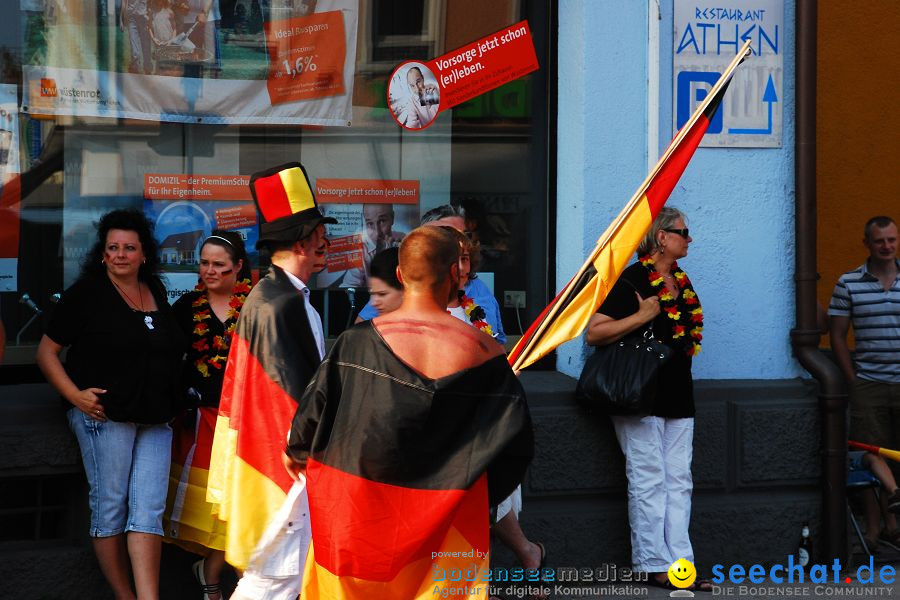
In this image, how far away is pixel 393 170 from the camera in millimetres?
7039

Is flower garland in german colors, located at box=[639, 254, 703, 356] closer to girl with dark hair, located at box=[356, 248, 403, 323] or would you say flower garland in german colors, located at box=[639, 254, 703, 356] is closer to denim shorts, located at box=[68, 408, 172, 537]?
girl with dark hair, located at box=[356, 248, 403, 323]

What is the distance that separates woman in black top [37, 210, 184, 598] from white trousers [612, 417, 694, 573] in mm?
2382

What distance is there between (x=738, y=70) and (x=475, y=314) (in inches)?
94.2

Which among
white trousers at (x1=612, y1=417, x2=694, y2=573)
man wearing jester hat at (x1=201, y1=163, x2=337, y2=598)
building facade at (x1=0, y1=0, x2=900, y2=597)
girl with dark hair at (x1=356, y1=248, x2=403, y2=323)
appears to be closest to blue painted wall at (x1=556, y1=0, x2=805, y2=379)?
building facade at (x1=0, y1=0, x2=900, y2=597)

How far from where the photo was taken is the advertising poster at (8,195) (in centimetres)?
634

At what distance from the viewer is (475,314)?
5.61m

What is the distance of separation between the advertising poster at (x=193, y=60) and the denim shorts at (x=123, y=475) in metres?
1.97

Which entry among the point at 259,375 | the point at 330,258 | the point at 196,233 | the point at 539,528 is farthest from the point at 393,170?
the point at 259,375

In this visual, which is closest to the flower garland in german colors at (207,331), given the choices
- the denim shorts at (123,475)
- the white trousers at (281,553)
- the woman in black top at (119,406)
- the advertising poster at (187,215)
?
the woman in black top at (119,406)

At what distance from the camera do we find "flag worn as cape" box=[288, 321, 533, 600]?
12.4 ft

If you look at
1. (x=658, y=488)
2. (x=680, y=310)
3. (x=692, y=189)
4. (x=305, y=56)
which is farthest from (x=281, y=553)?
(x=692, y=189)

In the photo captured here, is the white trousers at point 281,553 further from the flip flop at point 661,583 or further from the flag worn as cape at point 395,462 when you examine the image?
the flip flop at point 661,583

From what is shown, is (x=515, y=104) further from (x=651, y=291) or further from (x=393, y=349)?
(x=393, y=349)

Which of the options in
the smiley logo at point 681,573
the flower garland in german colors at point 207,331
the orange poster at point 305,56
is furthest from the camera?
the orange poster at point 305,56
